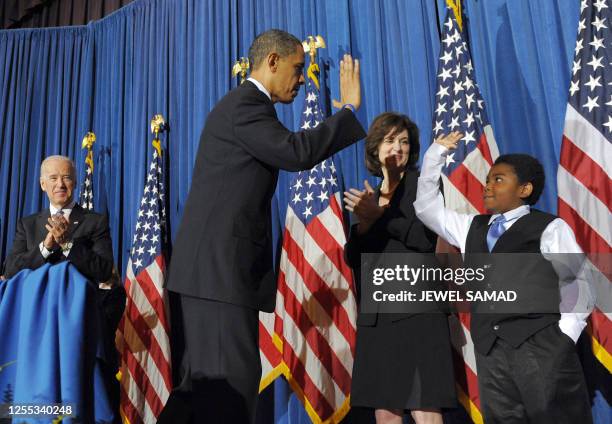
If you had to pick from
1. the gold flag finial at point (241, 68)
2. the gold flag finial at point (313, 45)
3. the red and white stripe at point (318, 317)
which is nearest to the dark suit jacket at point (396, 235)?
the red and white stripe at point (318, 317)

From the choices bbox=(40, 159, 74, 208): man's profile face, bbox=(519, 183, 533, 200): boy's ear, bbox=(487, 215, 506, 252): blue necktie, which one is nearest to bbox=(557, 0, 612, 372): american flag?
bbox=(519, 183, 533, 200): boy's ear

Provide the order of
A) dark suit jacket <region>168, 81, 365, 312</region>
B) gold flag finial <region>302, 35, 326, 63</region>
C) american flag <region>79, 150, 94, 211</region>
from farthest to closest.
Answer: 1. american flag <region>79, 150, 94, 211</region>
2. gold flag finial <region>302, 35, 326, 63</region>
3. dark suit jacket <region>168, 81, 365, 312</region>

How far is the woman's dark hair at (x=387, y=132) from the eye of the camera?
9.44ft

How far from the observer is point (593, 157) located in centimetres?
288

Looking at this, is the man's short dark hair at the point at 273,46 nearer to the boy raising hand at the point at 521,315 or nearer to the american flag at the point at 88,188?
the boy raising hand at the point at 521,315

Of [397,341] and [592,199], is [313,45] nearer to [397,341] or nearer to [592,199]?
[592,199]

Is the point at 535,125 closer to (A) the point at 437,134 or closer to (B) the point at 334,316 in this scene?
(A) the point at 437,134

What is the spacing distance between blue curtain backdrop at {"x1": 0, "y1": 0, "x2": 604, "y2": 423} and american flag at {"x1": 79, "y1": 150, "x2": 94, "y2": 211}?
8.4 inches

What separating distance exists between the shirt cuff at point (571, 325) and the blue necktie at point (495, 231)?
41 centimetres

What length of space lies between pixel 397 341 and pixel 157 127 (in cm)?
322

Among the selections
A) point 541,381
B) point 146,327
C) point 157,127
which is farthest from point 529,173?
point 157,127

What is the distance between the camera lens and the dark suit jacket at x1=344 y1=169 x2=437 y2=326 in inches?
99.1

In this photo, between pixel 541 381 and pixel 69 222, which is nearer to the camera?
pixel 541 381

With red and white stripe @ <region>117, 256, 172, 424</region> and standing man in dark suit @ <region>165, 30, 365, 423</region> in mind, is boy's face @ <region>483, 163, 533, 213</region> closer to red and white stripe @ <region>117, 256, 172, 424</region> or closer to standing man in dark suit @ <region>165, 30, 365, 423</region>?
standing man in dark suit @ <region>165, 30, 365, 423</region>
